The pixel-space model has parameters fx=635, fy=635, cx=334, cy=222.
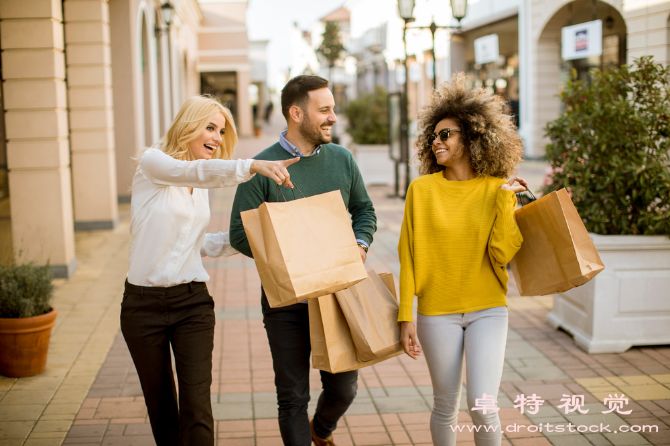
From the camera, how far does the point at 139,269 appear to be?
9.27 ft

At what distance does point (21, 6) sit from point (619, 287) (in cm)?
682

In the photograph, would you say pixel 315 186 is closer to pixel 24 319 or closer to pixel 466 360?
pixel 466 360

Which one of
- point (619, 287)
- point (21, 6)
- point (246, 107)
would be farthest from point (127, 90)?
point (246, 107)

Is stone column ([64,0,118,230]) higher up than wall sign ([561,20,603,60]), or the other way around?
wall sign ([561,20,603,60])

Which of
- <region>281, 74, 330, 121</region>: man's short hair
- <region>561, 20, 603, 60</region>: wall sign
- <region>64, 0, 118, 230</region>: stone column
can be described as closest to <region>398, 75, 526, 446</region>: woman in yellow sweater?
<region>281, 74, 330, 121</region>: man's short hair

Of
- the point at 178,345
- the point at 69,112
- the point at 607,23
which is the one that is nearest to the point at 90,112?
the point at 69,112

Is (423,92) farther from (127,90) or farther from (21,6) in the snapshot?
(21,6)

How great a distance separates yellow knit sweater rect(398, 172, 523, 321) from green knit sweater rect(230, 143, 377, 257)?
0.38 m

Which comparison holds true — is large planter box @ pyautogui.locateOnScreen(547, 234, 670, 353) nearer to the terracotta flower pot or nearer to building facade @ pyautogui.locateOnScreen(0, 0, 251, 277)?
building facade @ pyautogui.locateOnScreen(0, 0, 251, 277)

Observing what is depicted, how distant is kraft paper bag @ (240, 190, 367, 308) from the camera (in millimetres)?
2465

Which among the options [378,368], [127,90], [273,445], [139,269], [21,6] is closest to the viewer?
[139,269]

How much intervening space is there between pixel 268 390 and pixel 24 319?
1.79 metres

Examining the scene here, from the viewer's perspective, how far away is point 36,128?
740 cm

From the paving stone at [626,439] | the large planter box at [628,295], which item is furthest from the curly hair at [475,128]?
the large planter box at [628,295]
